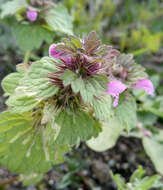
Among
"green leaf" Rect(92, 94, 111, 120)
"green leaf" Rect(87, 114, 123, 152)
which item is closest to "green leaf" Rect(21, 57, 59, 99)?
"green leaf" Rect(92, 94, 111, 120)

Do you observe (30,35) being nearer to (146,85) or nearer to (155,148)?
(146,85)

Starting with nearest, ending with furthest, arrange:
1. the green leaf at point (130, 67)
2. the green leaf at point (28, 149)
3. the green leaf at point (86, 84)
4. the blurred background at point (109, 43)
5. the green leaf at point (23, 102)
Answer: the green leaf at point (86, 84), the green leaf at point (23, 102), the green leaf at point (28, 149), the green leaf at point (130, 67), the blurred background at point (109, 43)

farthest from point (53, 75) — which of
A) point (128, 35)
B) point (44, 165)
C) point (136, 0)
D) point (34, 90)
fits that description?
point (136, 0)

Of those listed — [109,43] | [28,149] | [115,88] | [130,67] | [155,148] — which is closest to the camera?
[115,88]

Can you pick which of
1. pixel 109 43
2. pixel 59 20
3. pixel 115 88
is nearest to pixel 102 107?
pixel 115 88

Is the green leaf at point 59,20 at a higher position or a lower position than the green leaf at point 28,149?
higher

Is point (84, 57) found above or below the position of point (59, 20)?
below

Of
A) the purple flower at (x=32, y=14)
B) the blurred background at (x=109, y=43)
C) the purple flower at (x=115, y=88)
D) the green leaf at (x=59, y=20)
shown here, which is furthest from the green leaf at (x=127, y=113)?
the purple flower at (x=32, y=14)

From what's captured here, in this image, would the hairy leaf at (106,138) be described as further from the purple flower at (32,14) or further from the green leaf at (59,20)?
the purple flower at (32,14)
